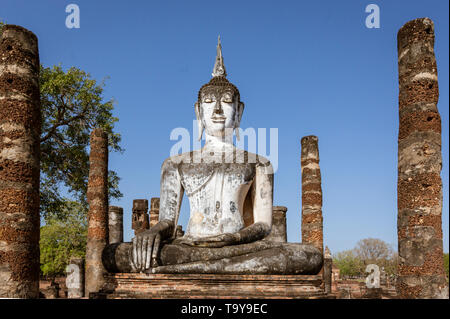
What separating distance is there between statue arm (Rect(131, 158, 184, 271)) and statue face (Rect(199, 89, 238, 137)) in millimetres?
719

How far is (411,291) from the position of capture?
695 centimetres

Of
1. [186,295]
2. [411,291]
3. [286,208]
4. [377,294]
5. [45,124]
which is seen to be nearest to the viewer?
[186,295]

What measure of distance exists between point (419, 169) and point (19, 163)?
5.36 metres

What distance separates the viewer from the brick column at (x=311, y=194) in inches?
524

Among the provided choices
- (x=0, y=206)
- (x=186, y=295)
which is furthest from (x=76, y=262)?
(x=186, y=295)

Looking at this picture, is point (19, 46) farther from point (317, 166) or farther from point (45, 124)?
point (45, 124)

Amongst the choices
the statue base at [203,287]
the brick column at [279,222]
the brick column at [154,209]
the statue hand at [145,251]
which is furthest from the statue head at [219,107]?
the brick column at [154,209]

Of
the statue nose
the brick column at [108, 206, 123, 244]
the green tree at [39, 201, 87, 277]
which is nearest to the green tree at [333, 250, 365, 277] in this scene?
the green tree at [39, 201, 87, 277]

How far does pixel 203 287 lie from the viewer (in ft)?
16.8

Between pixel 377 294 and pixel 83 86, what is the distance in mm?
13712

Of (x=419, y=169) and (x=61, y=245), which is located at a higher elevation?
(x=419, y=169)

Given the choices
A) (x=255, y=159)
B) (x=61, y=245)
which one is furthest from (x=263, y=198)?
(x=61, y=245)

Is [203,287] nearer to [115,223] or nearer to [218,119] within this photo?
[218,119]

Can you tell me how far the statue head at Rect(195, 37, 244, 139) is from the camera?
21.4 feet
